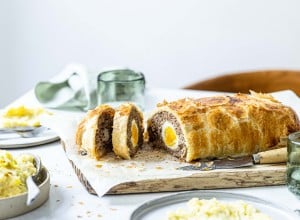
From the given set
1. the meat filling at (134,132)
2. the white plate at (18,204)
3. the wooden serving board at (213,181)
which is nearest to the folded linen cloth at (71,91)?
the meat filling at (134,132)

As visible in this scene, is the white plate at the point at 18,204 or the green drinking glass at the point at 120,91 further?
the green drinking glass at the point at 120,91

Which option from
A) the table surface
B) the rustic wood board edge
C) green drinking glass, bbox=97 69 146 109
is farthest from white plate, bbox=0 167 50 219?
green drinking glass, bbox=97 69 146 109

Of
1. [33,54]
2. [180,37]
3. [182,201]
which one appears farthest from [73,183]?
[33,54]

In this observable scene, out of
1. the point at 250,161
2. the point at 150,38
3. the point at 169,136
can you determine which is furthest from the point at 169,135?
the point at 150,38

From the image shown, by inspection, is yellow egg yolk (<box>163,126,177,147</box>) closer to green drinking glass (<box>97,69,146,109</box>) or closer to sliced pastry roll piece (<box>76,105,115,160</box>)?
sliced pastry roll piece (<box>76,105,115,160</box>)

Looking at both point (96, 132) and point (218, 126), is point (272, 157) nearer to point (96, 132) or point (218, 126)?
point (218, 126)

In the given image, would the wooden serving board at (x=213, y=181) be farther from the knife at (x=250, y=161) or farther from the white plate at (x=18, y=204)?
the white plate at (x=18, y=204)
